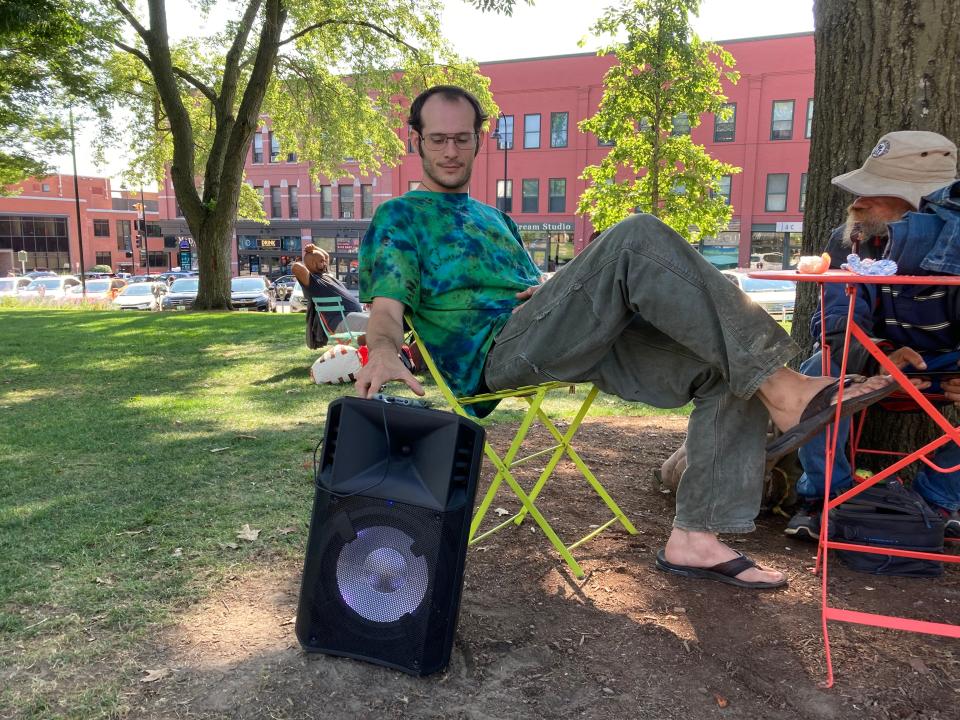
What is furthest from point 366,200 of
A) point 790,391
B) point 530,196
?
point 790,391

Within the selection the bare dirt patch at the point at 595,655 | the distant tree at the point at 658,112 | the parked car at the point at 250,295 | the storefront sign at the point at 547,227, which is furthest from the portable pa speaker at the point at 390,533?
the storefront sign at the point at 547,227

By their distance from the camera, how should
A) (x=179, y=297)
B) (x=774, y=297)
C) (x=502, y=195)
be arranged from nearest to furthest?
(x=774, y=297), (x=179, y=297), (x=502, y=195)

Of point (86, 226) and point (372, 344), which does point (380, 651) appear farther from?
point (86, 226)

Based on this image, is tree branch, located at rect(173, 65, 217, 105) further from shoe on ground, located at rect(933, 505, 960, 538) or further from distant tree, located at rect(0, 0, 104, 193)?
shoe on ground, located at rect(933, 505, 960, 538)

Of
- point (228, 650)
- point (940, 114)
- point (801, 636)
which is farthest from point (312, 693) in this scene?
point (940, 114)

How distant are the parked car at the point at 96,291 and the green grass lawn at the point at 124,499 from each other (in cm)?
2108

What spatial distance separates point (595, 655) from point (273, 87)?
765 inches

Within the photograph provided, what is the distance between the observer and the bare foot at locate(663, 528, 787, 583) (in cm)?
242

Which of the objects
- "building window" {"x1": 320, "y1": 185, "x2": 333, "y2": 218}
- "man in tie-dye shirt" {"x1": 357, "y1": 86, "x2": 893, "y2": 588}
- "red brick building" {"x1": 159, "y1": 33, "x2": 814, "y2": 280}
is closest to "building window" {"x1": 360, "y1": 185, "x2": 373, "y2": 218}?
"red brick building" {"x1": 159, "y1": 33, "x2": 814, "y2": 280}

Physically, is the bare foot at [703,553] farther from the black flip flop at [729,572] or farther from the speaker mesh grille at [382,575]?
the speaker mesh grille at [382,575]

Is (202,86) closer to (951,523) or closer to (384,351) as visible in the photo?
(384,351)

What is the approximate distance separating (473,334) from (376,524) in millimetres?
912

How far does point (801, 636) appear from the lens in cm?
210

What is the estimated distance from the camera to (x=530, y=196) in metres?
36.0
